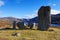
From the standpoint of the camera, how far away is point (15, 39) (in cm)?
1883

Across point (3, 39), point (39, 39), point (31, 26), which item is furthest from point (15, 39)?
point (31, 26)

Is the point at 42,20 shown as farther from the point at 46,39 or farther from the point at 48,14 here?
the point at 46,39

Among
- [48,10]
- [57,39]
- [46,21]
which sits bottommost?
[57,39]

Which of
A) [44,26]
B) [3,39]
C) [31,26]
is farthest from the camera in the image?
[31,26]

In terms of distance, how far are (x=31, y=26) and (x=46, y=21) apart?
472 centimetres

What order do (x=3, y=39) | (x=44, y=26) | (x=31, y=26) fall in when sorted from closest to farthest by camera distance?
(x=3, y=39) → (x=44, y=26) → (x=31, y=26)

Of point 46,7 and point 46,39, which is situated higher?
point 46,7

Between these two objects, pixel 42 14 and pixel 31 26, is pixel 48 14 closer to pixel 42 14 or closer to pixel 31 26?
pixel 42 14

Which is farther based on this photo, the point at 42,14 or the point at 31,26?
the point at 31,26

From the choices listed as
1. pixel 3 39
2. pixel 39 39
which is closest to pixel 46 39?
pixel 39 39

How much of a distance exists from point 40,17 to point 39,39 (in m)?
12.7

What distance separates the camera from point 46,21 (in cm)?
3109

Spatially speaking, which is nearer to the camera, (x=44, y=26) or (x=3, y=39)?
(x=3, y=39)

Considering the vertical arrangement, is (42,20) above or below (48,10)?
below
